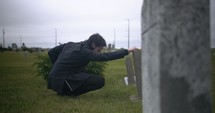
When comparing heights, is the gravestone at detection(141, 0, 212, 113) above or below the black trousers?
above

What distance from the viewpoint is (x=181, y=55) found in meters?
1.56

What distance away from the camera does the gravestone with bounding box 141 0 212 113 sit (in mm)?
1551

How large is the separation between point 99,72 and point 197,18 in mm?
9725

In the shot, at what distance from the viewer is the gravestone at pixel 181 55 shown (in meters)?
1.55

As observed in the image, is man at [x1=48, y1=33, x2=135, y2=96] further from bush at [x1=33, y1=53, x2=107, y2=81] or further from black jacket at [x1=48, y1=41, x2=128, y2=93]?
bush at [x1=33, y1=53, x2=107, y2=81]

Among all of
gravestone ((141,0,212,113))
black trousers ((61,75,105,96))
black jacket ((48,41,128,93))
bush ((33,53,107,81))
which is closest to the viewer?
gravestone ((141,0,212,113))

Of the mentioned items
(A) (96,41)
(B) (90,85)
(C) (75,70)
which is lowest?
(B) (90,85)

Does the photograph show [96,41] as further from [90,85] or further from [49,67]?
[49,67]

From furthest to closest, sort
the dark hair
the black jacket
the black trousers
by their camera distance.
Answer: the black trousers
the black jacket
the dark hair

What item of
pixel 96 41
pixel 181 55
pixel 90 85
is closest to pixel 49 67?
pixel 90 85

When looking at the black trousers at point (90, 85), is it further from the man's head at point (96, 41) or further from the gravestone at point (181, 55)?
the gravestone at point (181, 55)

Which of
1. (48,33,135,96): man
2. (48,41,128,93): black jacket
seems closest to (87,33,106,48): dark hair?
(48,33,135,96): man

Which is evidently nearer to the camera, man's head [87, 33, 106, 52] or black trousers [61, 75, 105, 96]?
man's head [87, 33, 106, 52]

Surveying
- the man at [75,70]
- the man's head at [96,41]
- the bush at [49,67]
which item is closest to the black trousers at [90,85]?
the man at [75,70]
